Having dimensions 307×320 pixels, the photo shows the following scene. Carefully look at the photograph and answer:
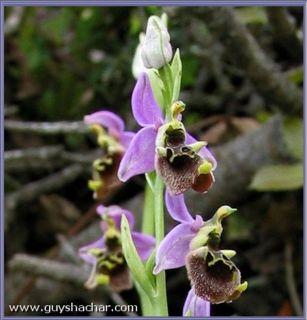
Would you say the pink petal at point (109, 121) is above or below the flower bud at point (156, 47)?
below

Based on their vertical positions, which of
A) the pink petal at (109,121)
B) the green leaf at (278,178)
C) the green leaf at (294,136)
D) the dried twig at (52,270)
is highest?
the pink petal at (109,121)

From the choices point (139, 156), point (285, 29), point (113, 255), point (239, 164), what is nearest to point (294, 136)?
point (239, 164)

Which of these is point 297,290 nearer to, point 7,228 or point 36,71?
point 7,228

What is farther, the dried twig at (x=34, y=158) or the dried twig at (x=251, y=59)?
the dried twig at (x=34, y=158)

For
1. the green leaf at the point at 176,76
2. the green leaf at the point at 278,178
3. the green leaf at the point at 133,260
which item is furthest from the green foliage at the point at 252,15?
the green leaf at the point at 133,260

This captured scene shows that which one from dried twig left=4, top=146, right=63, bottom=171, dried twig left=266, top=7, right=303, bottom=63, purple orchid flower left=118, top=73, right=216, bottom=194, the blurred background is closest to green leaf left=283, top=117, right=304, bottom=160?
the blurred background

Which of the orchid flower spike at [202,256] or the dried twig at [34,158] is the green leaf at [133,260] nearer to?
the orchid flower spike at [202,256]

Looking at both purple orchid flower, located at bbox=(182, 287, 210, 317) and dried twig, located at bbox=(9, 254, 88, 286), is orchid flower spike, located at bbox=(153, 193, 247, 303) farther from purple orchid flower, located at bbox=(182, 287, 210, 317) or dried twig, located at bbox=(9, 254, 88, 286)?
dried twig, located at bbox=(9, 254, 88, 286)

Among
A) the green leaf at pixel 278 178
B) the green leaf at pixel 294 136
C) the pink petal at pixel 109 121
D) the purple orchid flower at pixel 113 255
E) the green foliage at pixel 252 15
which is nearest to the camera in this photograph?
the purple orchid flower at pixel 113 255
